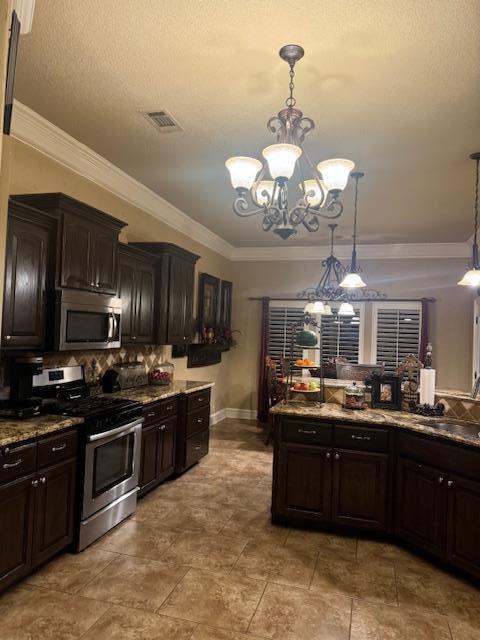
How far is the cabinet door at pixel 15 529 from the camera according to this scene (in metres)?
2.38

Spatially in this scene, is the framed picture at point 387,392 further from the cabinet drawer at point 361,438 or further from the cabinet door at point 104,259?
the cabinet door at point 104,259

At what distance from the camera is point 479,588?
274 centimetres

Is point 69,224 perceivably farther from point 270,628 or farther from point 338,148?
point 270,628

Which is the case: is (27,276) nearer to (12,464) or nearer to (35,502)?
(12,464)

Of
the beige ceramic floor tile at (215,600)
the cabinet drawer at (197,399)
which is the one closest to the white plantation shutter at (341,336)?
the cabinet drawer at (197,399)

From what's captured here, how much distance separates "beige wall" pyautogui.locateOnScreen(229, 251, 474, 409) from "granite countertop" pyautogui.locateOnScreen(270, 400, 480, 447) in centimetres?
364

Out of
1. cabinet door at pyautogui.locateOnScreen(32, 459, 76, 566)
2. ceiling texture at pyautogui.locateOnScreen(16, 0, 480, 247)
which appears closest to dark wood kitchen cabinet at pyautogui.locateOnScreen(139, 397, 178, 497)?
cabinet door at pyautogui.locateOnScreen(32, 459, 76, 566)

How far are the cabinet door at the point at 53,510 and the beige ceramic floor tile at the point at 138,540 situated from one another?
1.15 ft

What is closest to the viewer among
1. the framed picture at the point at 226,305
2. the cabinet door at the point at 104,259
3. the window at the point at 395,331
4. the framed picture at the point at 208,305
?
the cabinet door at the point at 104,259

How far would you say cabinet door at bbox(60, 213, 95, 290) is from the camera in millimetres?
3169

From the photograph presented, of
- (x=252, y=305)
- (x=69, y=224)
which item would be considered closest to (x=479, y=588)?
(x=69, y=224)

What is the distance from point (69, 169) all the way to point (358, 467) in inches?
132

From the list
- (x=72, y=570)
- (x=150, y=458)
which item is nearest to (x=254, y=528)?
(x=150, y=458)

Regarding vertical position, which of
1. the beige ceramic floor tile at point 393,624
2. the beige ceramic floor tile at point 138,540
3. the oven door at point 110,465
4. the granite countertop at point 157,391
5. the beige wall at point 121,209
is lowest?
the beige ceramic floor tile at point 393,624
